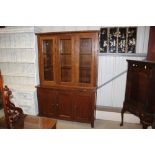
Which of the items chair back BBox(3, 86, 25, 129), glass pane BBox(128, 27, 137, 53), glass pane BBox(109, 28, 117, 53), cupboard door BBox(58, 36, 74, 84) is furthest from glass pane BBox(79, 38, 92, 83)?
chair back BBox(3, 86, 25, 129)

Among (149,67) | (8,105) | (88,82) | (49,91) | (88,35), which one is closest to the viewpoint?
(8,105)

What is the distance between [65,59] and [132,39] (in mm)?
1249

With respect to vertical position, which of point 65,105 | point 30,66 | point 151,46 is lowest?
point 65,105

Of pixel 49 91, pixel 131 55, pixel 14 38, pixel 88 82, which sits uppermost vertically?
pixel 14 38

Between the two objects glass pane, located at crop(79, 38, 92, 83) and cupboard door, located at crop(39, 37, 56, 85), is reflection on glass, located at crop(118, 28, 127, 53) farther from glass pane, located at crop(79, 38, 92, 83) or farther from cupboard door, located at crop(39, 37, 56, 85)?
cupboard door, located at crop(39, 37, 56, 85)

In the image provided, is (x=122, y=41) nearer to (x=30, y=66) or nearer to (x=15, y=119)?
(x=30, y=66)

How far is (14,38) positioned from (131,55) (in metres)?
2.13

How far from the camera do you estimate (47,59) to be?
2600mm

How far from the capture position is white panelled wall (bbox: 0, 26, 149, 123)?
2.58 metres

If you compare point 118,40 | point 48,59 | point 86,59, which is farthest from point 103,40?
point 48,59

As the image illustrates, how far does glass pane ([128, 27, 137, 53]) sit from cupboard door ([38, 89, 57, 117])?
5.15ft
